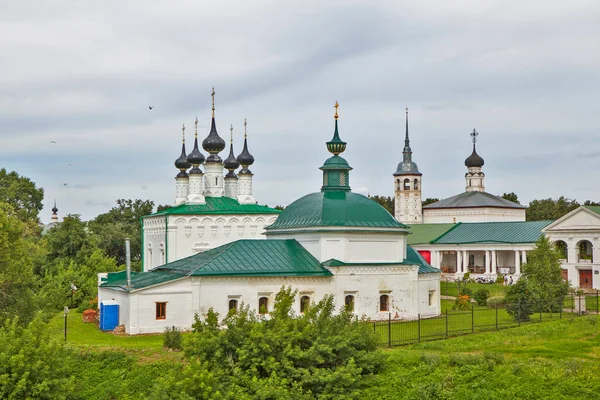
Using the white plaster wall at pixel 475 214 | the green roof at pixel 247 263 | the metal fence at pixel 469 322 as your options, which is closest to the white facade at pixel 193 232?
the green roof at pixel 247 263

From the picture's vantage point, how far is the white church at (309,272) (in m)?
34.8

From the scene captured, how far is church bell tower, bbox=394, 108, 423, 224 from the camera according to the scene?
90.5 m

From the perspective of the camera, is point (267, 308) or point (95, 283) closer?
point (267, 308)

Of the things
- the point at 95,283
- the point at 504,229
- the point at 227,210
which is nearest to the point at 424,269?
the point at 227,210

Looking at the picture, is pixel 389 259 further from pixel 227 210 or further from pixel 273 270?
pixel 227 210

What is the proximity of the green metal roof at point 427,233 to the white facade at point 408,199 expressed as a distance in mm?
16117

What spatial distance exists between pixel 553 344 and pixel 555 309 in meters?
9.05

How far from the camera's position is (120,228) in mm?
71938

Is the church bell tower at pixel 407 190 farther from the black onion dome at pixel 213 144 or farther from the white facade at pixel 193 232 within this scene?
the white facade at pixel 193 232

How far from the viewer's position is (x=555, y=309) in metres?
36.2

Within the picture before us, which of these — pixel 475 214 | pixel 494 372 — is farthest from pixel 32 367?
pixel 475 214

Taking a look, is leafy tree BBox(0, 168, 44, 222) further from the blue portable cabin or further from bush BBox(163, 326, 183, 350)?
bush BBox(163, 326, 183, 350)

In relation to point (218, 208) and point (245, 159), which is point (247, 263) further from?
point (245, 159)

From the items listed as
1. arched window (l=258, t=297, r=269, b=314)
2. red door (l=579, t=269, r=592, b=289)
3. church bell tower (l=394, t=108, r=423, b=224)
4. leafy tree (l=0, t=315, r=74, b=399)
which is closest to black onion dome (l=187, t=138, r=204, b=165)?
arched window (l=258, t=297, r=269, b=314)
